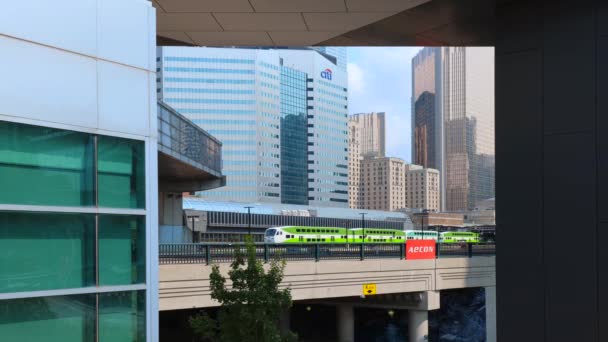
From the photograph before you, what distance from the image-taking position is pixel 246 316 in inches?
421

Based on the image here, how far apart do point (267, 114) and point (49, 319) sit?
164 meters

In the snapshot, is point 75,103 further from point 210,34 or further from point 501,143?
point 501,143

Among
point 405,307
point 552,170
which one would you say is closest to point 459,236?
point 405,307

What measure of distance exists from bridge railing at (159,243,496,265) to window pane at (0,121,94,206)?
22.7 feet

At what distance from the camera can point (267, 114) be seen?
168875 mm

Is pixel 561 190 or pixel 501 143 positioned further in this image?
pixel 501 143

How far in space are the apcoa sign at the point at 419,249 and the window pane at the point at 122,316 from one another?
84.8 feet

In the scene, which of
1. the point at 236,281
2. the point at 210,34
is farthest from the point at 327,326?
the point at 210,34

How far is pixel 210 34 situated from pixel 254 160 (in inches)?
6136

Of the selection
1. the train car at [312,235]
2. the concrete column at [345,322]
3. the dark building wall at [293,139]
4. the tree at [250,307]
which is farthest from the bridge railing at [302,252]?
the dark building wall at [293,139]

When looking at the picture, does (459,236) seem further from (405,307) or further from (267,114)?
(267,114)

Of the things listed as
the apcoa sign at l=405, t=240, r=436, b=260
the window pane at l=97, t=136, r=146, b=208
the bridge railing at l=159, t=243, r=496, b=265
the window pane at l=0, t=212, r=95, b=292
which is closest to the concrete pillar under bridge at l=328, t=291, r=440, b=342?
the apcoa sign at l=405, t=240, r=436, b=260

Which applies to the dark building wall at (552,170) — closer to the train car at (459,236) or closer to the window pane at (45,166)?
the window pane at (45,166)

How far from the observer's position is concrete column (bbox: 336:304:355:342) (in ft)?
120
